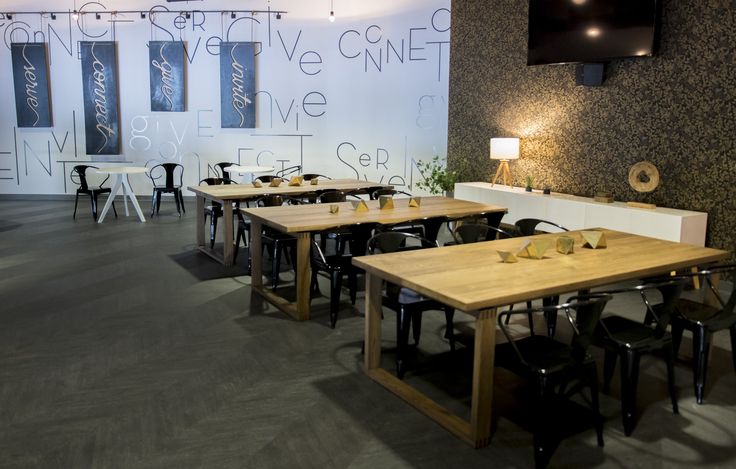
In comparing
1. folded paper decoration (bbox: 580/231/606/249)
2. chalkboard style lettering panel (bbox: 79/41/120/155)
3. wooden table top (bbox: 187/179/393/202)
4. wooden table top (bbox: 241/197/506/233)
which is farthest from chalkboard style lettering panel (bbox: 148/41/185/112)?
folded paper decoration (bbox: 580/231/606/249)

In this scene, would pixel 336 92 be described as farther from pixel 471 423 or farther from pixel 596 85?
pixel 471 423

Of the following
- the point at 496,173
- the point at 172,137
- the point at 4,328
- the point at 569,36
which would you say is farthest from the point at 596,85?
the point at 172,137

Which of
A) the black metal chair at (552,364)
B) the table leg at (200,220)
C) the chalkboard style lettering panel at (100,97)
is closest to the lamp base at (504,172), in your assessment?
the table leg at (200,220)

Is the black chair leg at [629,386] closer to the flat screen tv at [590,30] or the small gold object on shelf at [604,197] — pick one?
the small gold object on shelf at [604,197]

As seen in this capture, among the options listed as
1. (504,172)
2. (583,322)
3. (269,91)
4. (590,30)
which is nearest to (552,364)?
(583,322)

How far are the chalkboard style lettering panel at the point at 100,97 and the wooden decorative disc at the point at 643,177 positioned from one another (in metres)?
8.36

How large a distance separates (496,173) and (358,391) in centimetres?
489

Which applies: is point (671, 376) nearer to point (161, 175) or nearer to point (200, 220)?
point (200, 220)

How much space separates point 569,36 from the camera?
6.50 m

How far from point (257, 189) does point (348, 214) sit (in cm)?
203

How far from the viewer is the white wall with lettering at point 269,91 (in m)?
10.1

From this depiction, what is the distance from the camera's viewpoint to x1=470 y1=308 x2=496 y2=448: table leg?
9.23 feet

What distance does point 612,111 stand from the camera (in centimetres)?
638

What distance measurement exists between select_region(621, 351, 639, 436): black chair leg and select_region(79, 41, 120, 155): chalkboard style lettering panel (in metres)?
9.75
